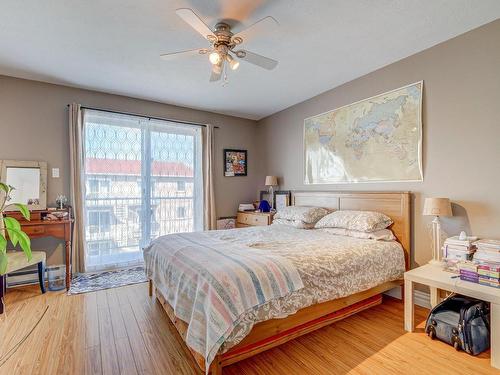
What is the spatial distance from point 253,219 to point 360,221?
2.10 metres

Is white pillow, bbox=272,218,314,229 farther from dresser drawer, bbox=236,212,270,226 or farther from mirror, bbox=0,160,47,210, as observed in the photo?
mirror, bbox=0,160,47,210

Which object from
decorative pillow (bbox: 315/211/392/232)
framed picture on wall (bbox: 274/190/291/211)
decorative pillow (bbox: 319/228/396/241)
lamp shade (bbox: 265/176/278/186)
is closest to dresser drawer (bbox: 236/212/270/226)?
framed picture on wall (bbox: 274/190/291/211)

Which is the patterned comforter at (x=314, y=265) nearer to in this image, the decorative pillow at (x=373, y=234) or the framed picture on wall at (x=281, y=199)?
the decorative pillow at (x=373, y=234)

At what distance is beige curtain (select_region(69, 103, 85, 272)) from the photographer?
3.59m

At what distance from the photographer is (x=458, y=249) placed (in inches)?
89.4

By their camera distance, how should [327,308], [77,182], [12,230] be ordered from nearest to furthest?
[12,230] → [327,308] → [77,182]

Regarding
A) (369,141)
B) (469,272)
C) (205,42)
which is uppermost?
(205,42)

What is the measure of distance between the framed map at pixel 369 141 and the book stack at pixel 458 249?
754 mm

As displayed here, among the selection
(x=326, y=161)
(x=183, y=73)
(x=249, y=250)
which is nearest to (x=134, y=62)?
(x=183, y=73)

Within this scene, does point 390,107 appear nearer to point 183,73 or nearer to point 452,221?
point 452,221

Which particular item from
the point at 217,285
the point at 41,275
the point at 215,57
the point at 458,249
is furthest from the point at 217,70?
the point at 41,275

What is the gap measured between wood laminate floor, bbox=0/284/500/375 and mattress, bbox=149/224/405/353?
365mm

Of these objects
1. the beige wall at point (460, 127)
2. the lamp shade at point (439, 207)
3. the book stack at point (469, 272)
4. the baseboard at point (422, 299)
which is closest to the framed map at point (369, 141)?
the beige wall at point (460, 127)

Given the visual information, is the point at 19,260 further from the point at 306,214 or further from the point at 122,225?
the point at 306,214
